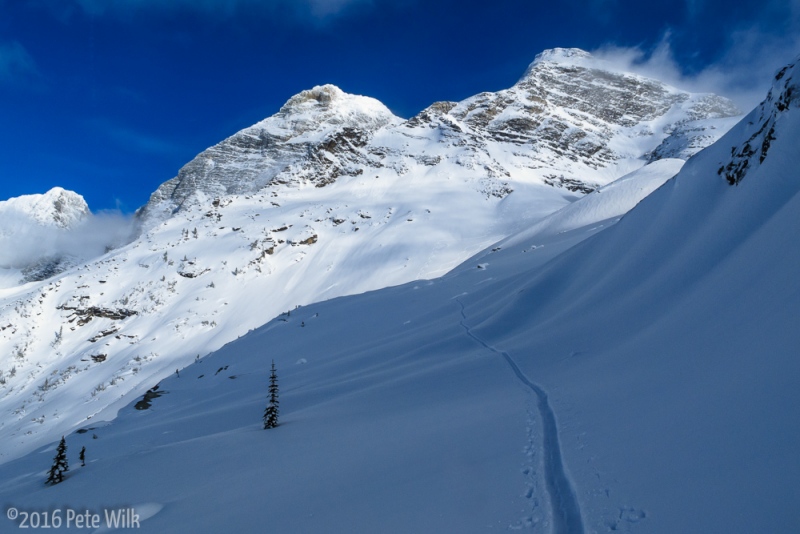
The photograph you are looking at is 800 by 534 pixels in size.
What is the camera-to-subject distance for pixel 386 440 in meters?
6.71

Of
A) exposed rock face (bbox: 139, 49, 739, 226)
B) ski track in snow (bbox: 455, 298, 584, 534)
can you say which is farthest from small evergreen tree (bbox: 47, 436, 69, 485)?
exposed rock face (bbox: 139, 49, 739, 226)

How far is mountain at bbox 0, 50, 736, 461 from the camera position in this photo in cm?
4856

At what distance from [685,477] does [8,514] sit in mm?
9393

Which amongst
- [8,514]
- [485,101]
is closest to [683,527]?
[8,514]

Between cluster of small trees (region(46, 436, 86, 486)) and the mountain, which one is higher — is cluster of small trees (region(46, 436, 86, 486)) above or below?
below

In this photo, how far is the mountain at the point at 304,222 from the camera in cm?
4856

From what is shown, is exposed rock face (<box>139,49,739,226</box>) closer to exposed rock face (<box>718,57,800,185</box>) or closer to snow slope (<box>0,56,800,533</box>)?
exposed rock face (<box>718,57,800,185</box>)

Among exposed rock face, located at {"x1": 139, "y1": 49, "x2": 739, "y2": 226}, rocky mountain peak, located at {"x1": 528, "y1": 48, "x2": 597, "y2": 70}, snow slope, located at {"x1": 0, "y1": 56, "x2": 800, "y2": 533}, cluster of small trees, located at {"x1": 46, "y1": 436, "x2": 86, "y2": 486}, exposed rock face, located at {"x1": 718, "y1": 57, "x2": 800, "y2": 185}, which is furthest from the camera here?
rocky mountain peak, located at {"x1": 528, "y1": 48, "x2": 597, "y2": 70}

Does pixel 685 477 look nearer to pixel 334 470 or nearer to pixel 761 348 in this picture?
pixel 761 348

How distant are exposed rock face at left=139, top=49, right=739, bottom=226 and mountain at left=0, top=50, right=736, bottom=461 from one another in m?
0.68

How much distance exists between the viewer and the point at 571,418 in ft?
20.2

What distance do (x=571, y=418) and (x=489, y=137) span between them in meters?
127
